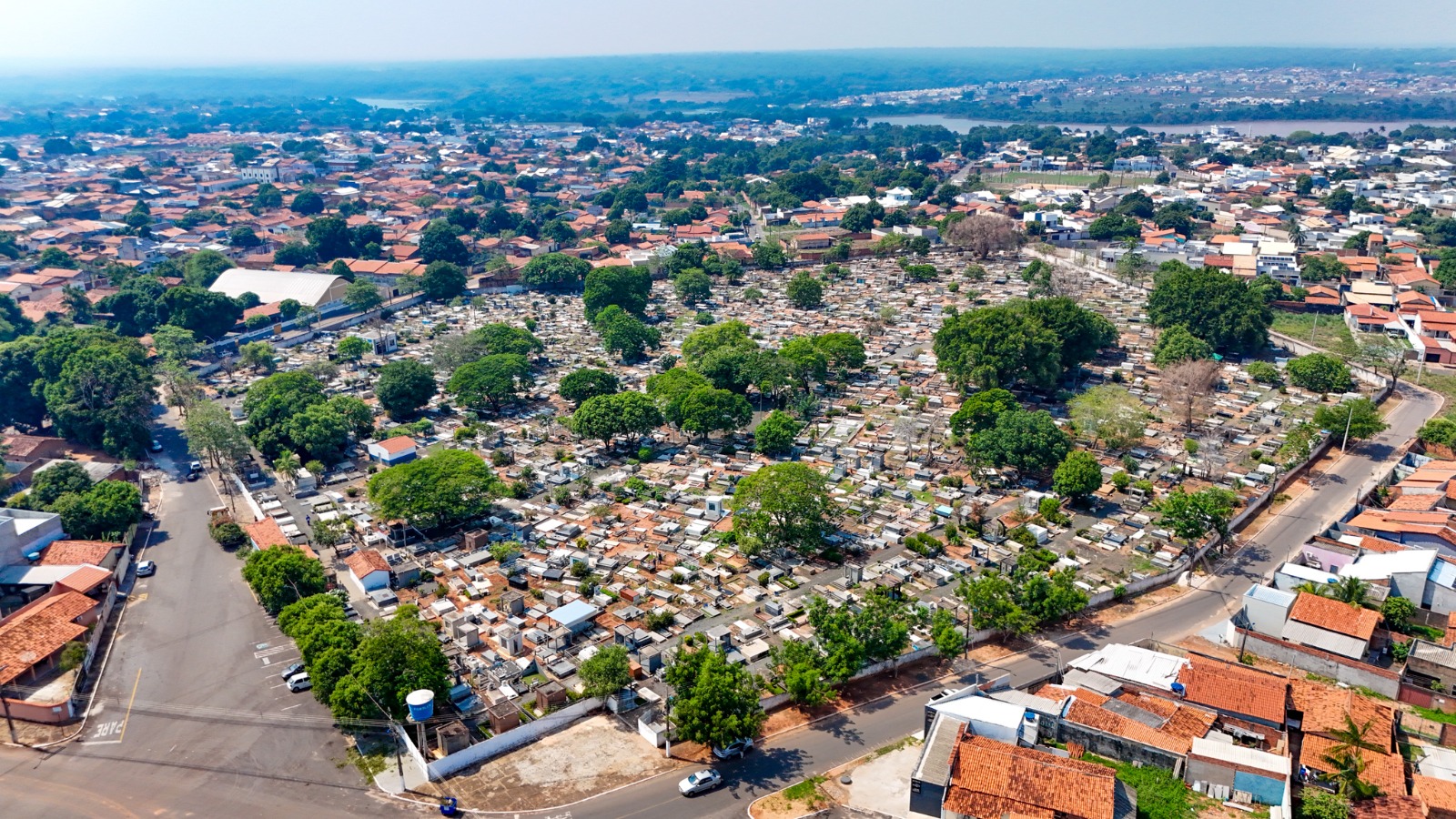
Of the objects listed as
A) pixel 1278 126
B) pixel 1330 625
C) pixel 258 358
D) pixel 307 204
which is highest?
pixel 1278 126

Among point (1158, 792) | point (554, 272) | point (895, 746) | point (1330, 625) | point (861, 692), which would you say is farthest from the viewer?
point (554, 272)

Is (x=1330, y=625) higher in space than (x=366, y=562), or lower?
higher

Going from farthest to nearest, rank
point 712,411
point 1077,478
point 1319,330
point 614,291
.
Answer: point 614,291, point 1319,330, point 712,411, point 1077,478

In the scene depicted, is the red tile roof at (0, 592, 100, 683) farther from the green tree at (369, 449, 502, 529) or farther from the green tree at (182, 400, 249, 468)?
the green tree at (182, 400, 249, 468)

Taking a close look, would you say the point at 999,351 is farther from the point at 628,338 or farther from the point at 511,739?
the point at 511,739

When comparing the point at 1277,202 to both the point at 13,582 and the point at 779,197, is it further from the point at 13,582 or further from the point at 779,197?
the point at 13,582

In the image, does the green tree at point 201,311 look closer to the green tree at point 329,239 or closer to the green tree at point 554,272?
the green tree at point 554,272

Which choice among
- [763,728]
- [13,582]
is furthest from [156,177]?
[763,728]

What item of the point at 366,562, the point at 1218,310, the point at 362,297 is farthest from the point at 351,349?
the point at 1218,310

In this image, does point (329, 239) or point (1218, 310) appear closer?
point (1218, 310)
